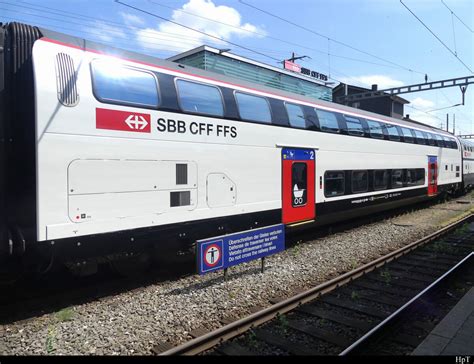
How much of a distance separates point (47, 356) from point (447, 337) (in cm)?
438

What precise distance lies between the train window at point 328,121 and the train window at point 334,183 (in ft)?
3.78

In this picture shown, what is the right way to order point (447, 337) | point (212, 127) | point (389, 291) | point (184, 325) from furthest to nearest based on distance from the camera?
1. point (212, 127)
2. point (389, 291)
3. point (184, 325)
4. point (447, 337)

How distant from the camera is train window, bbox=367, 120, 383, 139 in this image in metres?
12.3

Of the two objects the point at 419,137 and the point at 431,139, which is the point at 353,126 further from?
the point at 431,139

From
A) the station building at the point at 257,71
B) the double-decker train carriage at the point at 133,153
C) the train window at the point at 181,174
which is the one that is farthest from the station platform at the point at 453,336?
the station building at the point at 257,71

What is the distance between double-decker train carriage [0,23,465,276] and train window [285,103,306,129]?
4 centimetres

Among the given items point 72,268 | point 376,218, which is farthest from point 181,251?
point 376,218

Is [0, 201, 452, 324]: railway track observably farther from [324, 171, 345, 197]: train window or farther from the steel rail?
[324, 171, 345, 197]: train window

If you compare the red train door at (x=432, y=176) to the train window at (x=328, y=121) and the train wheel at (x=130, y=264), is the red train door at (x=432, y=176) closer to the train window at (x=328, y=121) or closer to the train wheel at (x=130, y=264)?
the train window at (x=328, y=121)

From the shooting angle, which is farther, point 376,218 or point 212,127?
point 376,218

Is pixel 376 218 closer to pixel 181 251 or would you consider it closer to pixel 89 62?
pixel 181 251

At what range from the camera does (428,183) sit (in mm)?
17312

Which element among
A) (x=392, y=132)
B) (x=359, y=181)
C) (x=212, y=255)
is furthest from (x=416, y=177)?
(x=212, y=255)

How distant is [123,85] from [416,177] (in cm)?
1360
